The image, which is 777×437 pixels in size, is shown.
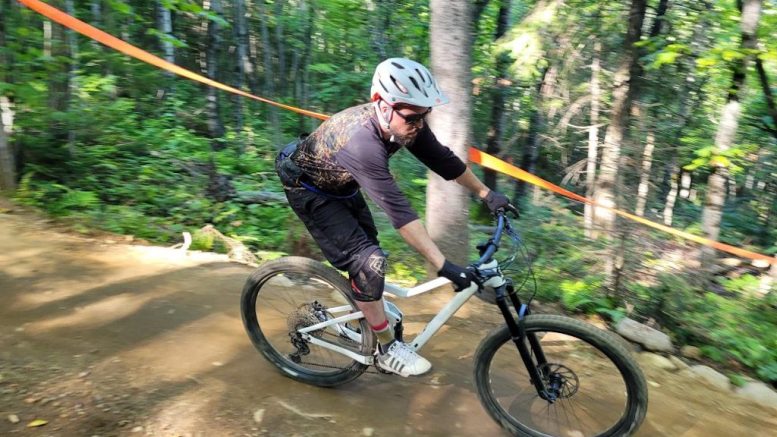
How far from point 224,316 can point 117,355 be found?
90 centimetres

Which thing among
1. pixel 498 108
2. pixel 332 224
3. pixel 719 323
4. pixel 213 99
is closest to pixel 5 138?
pixel 213 99

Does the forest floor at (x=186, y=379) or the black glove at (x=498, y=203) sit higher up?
the black glove at (x=498, y=203)

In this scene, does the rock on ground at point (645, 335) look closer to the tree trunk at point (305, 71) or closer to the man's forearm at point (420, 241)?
the man's forearm at point (420, 241)

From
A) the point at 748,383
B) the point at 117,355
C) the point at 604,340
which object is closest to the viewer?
the point at 604,340

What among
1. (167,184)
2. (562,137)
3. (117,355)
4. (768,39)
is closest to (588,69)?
(562,137)

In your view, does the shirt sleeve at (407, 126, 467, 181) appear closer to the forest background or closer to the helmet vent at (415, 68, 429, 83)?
the helmet vent at (415, 68, 429, 83)

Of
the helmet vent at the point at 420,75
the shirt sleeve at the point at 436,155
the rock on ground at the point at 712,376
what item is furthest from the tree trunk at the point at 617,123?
the helmet vent at the point at 420,75

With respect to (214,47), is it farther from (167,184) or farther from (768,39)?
(768,39)

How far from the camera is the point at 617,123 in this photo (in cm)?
723

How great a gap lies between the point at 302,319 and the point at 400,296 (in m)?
0.76

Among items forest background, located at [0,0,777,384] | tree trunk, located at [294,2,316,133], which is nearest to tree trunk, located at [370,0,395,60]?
forest background, located at [0,0,777,384]

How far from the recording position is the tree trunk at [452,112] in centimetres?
416

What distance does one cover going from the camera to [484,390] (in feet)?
9.43

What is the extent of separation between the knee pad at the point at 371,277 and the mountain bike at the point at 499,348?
0.18 m
